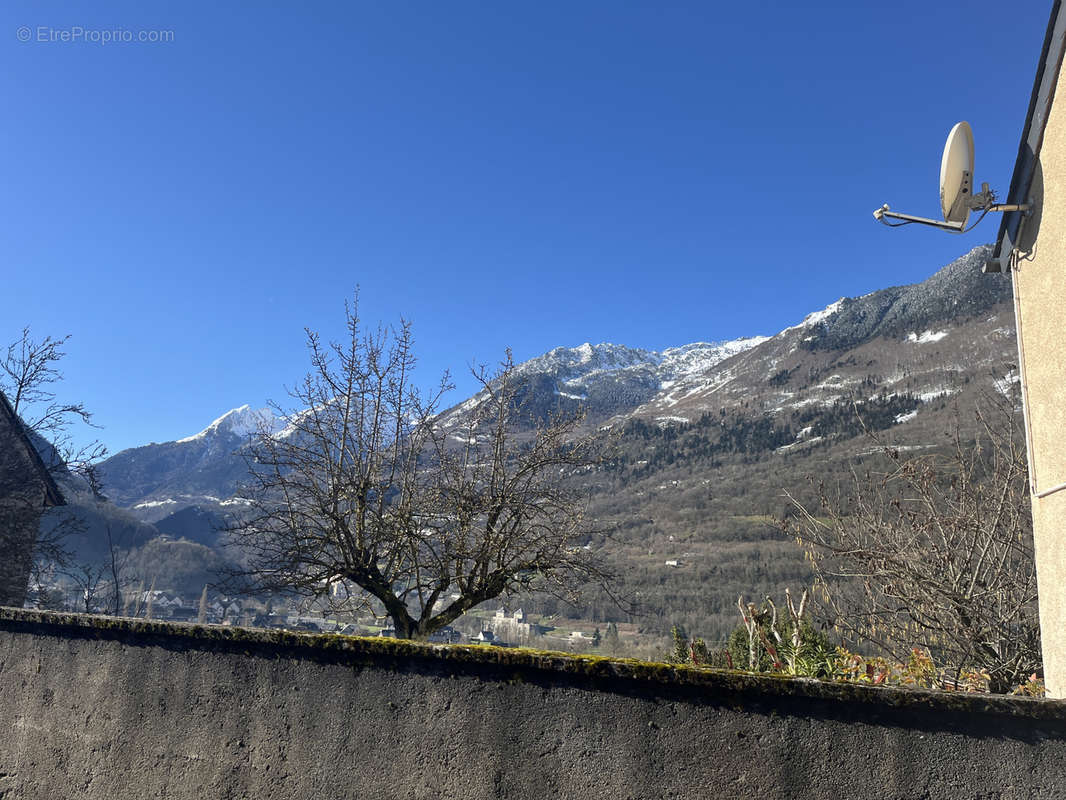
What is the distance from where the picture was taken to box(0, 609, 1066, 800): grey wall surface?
3102 mm

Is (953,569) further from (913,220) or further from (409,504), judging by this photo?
(409,504)

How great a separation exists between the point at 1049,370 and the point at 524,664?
14.0ft

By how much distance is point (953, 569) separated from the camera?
873cm

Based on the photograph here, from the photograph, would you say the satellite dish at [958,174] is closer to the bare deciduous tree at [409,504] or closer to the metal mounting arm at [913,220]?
the metal mounting arm at [913,220]

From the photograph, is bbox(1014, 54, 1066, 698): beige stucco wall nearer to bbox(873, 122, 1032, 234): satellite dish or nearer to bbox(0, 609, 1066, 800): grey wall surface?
bbox(873, 122, 1032, 234): satellite dish

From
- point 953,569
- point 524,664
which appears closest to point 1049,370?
point 524,664

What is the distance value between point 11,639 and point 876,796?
581 centimetres

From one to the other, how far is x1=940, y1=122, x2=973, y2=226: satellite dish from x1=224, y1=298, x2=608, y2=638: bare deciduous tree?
7.36 meters

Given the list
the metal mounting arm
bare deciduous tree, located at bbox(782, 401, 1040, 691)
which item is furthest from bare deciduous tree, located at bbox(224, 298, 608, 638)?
the metal mounting arm

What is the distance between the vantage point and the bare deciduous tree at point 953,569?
824 cm

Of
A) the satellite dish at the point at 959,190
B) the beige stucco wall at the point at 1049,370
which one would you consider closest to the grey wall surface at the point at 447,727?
the beige stucco wall at the point at 1049,370

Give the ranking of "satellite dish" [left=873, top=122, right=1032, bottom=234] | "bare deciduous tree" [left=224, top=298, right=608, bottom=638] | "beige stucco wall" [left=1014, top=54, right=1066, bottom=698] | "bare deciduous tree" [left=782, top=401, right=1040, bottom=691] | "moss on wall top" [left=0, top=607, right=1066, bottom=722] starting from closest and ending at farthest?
"moss on wall top" [left=0, top=607, right=1066, bottom=722] → "beige stucco wall" [left=1014, top=54, right=1066, bottom=698] → "satellite dish" [left=873, top=122, right=1032, bottom=234] → "bare deciduous tree" [left=782, top=401, right=1040, bottom=691] → "bare deciduous tree" [left=224, top=298, right=608, bottom=638]

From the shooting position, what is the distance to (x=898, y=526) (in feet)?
33.6

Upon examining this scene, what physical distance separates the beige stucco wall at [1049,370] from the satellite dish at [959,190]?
1.13 feet
